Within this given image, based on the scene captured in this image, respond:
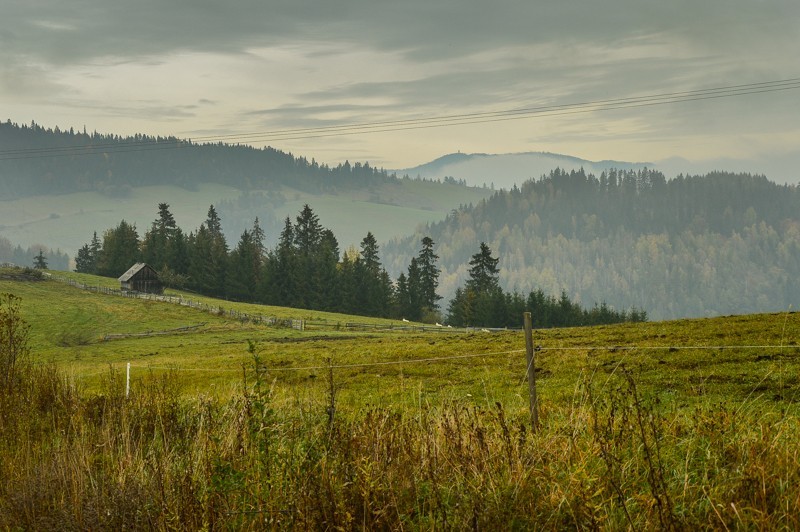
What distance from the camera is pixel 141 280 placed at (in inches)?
4486

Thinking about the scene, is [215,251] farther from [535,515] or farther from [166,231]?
[535,515]

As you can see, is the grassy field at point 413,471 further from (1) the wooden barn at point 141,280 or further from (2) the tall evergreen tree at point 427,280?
(2) the tall evergreen tree at point 427,280

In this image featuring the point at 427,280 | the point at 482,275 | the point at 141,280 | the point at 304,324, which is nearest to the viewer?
the point at 304,324

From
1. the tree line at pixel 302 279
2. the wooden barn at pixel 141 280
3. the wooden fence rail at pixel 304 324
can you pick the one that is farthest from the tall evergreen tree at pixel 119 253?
the wooden fence rail at pixel 304 324

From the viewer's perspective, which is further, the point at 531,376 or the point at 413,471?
the point at 531,376

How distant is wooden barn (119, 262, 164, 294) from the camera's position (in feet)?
370

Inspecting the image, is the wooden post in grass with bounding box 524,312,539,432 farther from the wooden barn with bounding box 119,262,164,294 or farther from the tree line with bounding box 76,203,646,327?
the tree line with bounding box 76,203,646,327

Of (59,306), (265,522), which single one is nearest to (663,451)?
(265,522)

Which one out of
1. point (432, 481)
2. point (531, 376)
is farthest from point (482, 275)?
point (432, 481)

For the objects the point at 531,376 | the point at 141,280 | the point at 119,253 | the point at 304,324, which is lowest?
the point at 304,324

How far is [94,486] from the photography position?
33.7ft

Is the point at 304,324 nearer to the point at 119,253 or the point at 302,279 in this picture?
the point at 302,279

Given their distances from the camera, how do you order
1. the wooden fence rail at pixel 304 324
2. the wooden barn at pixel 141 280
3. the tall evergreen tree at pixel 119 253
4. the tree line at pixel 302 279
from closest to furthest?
the wooden fence rail at pixel 304 324 < the wooden barn at pixel 141 280 < the tree line at pixel 302 279 < the tall evergreen tree at pixel 119 253

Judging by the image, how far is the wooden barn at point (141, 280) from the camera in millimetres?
112812
